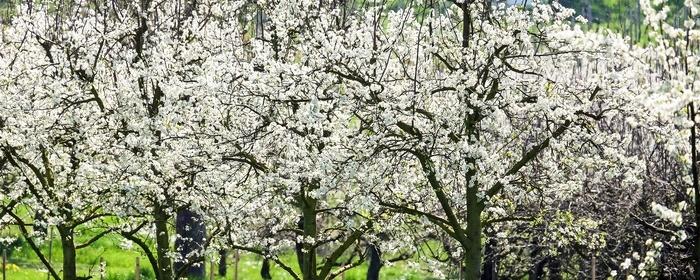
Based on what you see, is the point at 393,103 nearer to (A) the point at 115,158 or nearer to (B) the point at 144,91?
(B) the point at 144,91

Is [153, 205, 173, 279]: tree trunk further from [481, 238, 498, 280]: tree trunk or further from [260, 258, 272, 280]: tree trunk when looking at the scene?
[260, 258, 272, 280]: tree trunk

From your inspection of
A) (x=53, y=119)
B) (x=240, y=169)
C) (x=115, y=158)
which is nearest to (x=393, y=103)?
(x=240, y=169)

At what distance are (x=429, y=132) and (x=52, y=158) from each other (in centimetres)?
795

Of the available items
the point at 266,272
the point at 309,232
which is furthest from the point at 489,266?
the point at 309,232

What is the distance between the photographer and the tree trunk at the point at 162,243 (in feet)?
55.8

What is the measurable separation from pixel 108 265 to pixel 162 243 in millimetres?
12098

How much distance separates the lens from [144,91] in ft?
53.9

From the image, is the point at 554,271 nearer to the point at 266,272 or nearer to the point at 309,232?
the point at 266,272

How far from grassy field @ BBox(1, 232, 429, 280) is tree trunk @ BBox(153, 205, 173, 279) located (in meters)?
6.02

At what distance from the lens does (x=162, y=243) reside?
17.5 m

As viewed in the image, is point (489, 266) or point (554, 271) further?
point (489, 266)

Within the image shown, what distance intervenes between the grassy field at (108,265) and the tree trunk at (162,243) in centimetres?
602

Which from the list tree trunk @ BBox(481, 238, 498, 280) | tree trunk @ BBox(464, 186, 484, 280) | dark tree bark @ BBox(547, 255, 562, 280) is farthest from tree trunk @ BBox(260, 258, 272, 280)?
tree trunk @ BBox(464, 186, 484, 280)

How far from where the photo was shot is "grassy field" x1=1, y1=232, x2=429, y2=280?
25.6 meters
